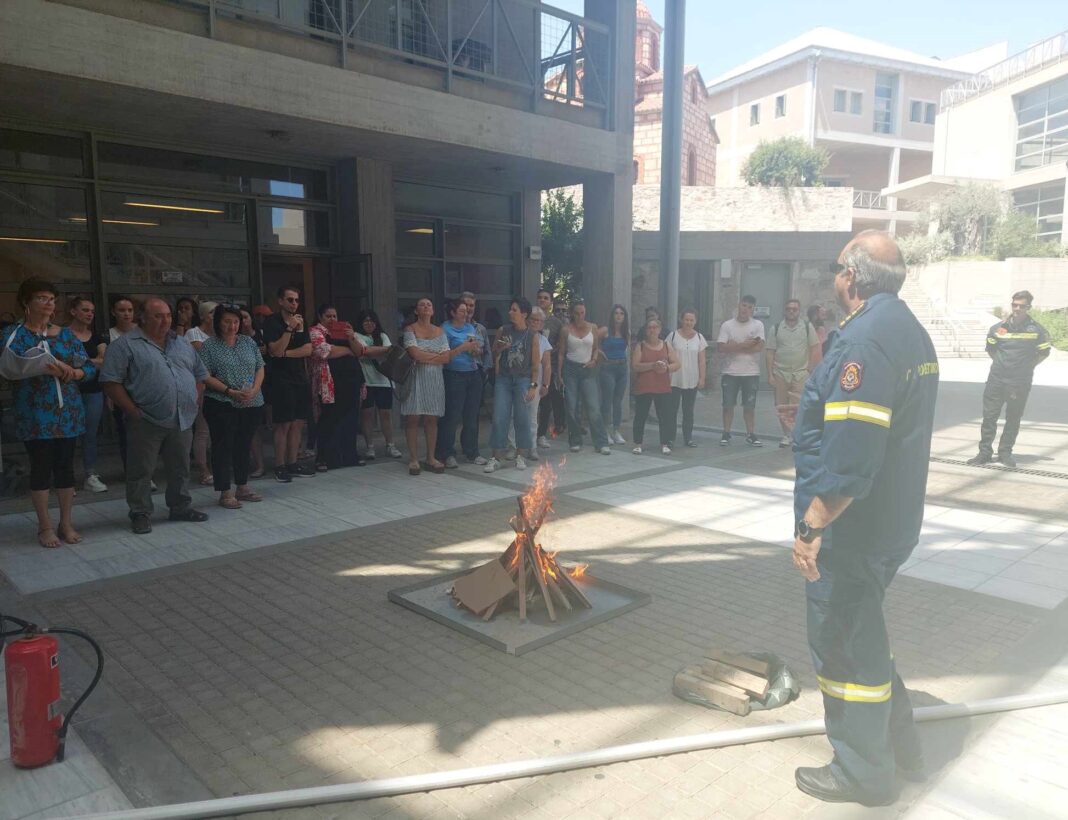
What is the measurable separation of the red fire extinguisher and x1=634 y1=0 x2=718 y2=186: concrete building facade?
30.0 metres

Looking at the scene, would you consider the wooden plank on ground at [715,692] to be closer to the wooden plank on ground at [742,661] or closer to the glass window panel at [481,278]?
the wooden plank on ground at [742,661]

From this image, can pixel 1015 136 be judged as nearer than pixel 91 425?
No

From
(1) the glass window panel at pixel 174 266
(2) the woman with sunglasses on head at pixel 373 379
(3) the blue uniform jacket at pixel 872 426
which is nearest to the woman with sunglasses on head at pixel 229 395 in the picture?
(2) the woman with sunglasses on head at pixel 373 379

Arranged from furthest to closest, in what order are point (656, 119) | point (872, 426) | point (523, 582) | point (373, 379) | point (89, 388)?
point (656, 119)
point (373, 379)
point (89, 388)
point (523, 582)
point (872, 426)

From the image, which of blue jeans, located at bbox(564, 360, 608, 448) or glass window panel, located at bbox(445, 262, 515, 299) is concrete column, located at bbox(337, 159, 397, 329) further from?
blue jeans, located at bbox(564, 360, 608, 448)

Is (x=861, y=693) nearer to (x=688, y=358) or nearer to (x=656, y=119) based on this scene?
(x=688, y=358)

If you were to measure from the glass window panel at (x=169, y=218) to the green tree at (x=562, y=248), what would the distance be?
398 inches

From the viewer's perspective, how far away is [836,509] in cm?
274

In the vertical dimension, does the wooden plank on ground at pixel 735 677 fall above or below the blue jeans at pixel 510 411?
below

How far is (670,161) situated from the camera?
39.1ft

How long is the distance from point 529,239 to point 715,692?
431 inches

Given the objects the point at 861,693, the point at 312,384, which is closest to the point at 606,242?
the point at 312,384

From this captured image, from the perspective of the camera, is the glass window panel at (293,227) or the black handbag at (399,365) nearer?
the black handbag at (399,365)

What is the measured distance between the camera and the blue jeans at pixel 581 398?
963cm
